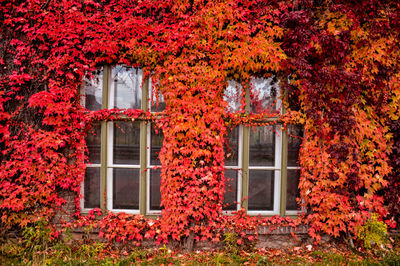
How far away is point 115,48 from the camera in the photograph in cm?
381

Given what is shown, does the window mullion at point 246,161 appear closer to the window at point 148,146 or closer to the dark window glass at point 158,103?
the window at point 148,146

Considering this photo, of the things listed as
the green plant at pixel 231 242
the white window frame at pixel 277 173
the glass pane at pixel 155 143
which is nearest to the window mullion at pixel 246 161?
the white window frame at pixel 277 173

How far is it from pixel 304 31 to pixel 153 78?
2547 millimetres

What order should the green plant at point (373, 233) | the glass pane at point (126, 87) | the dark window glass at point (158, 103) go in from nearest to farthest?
1. the green plant at point (373, 233)
2. the dark window glass at point (158, 103)
3. the glass pane at point (126, 87)

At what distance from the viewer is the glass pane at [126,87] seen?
163 inches

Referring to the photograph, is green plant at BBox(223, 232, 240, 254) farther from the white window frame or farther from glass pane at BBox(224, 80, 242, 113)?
glass pane at BBox(224, 80, 242, 113)

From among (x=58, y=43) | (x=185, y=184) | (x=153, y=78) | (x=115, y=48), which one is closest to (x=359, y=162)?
(x=185, y=184)

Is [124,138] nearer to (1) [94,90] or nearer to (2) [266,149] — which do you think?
(1) [94,90]

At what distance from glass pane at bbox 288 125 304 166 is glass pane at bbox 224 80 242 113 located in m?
1.00

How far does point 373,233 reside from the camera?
12.3 feet

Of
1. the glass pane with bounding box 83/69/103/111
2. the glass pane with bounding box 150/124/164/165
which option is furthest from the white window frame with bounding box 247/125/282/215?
the glass pane with bounding box 83/69/103/111

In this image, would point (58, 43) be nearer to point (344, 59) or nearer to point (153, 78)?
point (153, 78)

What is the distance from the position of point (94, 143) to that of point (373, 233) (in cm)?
480

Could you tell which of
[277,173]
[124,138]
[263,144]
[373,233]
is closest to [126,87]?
[124,138]
